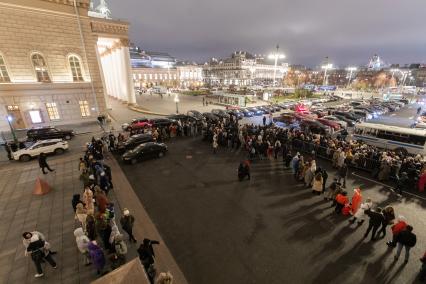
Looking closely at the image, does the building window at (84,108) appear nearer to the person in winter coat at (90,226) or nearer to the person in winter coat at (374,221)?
the person in winter coat at (90,226)

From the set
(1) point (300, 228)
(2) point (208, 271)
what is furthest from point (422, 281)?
(2) point (208, 271)

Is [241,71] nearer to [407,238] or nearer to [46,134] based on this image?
[46,134]

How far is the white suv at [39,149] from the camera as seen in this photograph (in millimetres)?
16422

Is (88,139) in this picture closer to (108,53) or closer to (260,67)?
(108,53)

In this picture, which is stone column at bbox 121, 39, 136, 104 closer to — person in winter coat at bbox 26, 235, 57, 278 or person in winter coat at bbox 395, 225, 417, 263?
person in winter coat at bbox 26, 235, 57, 278

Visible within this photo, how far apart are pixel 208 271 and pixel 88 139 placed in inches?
826

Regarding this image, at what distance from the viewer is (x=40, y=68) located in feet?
81.4

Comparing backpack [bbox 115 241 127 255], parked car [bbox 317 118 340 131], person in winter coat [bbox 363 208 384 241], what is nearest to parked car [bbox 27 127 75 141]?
backpack [bbox 115 241 127 255]

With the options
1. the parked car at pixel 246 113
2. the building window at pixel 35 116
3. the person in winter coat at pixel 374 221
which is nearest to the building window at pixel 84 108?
the building window at pixel 35 116

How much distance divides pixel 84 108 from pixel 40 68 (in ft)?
21.1

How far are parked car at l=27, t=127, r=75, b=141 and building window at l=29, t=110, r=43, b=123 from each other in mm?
5675

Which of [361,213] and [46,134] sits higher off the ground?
[46,134]

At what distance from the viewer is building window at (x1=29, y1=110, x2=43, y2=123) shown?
25.2m

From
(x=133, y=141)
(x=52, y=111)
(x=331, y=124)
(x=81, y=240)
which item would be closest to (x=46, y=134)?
(x=52, y=111)
